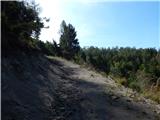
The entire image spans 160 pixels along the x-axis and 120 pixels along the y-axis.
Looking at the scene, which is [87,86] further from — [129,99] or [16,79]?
[16,79]

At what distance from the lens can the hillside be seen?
12.0 metres

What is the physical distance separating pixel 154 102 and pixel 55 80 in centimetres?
500

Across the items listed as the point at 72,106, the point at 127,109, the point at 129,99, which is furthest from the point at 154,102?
the point at 72,106

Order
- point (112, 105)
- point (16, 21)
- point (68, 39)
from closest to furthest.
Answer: point (112, 105), point (16, 21), point (68, 39)

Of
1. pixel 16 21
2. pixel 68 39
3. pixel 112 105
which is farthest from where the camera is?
pixel 68 39

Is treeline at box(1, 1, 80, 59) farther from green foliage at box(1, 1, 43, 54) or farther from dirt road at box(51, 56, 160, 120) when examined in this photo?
dirt road at box(51, 56, 160, 120)

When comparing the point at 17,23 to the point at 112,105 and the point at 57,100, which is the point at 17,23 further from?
the point at 112,105

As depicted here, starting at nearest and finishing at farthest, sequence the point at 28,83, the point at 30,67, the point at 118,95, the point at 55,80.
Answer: the point at 28,83
the point at 118,95
the point at 30,67
the point at 55,80

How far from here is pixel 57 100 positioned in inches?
563

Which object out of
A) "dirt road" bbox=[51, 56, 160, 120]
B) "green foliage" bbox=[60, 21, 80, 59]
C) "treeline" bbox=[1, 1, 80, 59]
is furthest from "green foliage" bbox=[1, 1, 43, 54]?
"green foliage" bbox=[60, 21, 80, 59]

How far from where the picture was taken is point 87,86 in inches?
705

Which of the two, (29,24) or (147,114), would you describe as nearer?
(147,114)

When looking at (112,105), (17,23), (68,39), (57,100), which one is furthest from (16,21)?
(68,39)

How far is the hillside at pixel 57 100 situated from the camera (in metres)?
12.0
